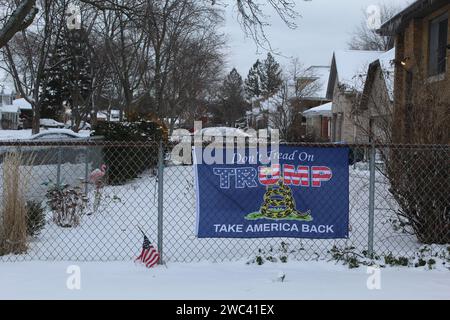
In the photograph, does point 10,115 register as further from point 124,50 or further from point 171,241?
point 171,241

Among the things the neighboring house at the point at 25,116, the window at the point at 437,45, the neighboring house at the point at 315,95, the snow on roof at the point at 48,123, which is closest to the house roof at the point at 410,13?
the window at the point at 437,45

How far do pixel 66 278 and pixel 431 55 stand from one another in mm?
11486

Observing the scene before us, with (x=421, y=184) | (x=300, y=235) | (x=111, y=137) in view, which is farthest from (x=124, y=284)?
(x=111, y=137)

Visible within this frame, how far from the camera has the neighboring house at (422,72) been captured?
6.85 m

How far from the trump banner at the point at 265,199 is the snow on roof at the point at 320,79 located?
128 feet

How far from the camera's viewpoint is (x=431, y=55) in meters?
13.6

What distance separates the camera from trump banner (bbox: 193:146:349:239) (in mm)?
5812

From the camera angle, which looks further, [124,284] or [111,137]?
[111,137]

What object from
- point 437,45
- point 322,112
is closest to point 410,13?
point 437,45

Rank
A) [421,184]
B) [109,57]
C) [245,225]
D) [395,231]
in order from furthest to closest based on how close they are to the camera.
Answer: [109,57], [395,231], [421,184], [245,225]

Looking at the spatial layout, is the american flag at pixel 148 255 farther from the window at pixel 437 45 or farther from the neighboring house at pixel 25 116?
the neighboring house at pixel 25 116

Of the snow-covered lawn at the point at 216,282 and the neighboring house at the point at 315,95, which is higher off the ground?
the neighboring house at the point at 315,95

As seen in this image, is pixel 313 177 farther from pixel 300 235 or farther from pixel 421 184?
pixel 421 184

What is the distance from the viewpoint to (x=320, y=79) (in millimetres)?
48812
